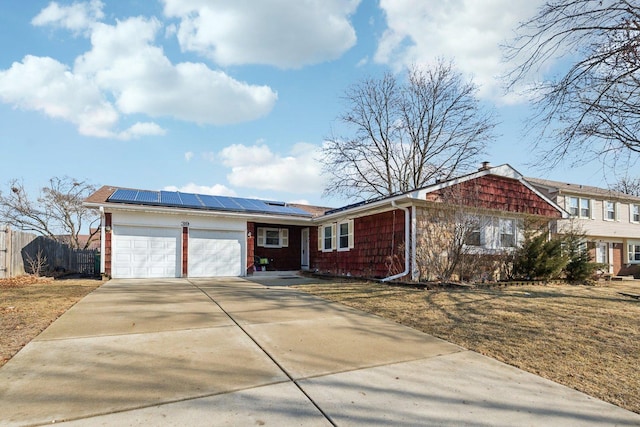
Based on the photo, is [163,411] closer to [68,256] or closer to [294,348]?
[294,348]

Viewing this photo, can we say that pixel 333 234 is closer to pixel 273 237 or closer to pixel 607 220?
pixel 273 237

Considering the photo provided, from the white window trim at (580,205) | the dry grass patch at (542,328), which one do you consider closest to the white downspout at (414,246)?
the dry grass patch at (542,328)

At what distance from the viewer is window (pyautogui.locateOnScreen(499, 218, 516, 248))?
1298 cm

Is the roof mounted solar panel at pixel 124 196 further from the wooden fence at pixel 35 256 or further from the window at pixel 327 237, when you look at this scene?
the window at pixel 327 237

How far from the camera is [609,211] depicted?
75.7 ft

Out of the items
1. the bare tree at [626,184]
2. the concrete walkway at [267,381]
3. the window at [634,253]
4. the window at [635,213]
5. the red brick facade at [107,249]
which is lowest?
the window at [634,253]

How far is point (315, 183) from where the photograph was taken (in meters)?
27.1

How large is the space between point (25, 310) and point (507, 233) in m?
14.4

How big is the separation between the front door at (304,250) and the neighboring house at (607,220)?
47.6ft

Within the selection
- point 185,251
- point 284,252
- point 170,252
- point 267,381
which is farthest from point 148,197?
point 267,381

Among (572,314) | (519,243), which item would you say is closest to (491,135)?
(519,243)

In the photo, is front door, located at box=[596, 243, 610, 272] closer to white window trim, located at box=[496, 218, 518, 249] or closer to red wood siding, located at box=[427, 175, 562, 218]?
red wood siding, located at box=[427, 175, 562, 218]

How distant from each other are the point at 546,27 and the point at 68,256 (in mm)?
21403

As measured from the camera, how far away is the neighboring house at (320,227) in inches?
460
